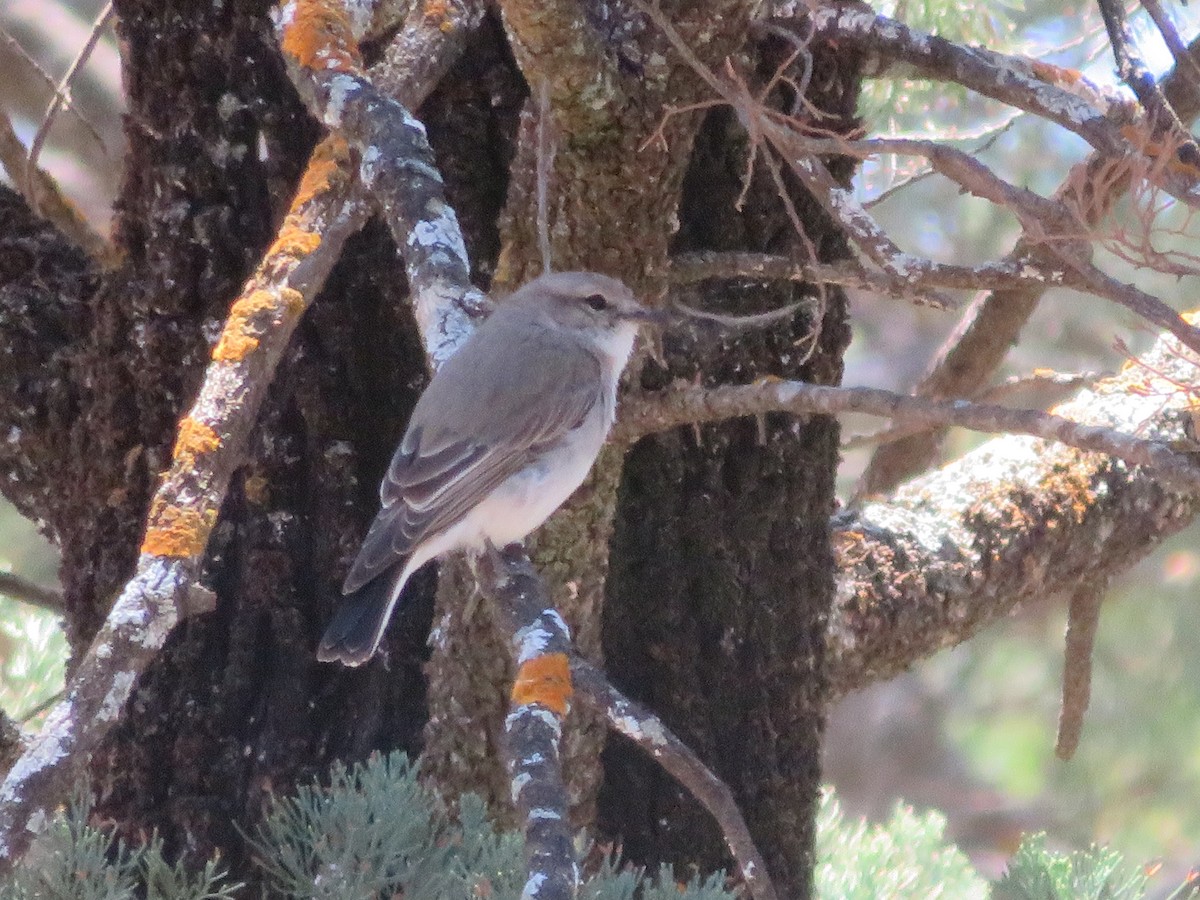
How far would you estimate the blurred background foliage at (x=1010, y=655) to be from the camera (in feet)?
23.0

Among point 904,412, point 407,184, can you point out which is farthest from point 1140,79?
point 407,184

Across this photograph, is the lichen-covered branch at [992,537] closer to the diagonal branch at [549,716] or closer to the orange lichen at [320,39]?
the diagonal branch at [549,716]

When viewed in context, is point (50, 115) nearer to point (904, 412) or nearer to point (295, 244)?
point (295, 244)

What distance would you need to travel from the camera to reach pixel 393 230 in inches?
98.7

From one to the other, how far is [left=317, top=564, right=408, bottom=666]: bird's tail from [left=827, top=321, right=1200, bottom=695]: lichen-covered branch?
113cm

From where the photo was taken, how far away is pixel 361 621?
2623 millimetres

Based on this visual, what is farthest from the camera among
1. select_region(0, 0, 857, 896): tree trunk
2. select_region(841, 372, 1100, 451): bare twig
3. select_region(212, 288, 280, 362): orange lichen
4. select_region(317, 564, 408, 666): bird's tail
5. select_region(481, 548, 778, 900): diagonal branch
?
select_region(841, 372, 1100, 451): bare twig

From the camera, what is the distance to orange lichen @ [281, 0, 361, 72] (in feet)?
8.59

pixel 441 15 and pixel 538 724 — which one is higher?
pixel 441 15

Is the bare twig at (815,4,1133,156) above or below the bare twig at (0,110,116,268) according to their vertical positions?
above

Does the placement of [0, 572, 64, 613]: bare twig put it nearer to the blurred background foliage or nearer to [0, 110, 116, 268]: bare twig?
[0, 110, 116, 268]: bare twig

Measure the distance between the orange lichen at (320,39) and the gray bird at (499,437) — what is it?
505mm

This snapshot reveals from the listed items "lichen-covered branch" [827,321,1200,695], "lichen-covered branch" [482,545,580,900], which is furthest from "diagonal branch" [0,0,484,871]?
"lichen-covered branch" [827,321,1200,695]

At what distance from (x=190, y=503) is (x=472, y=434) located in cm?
101
